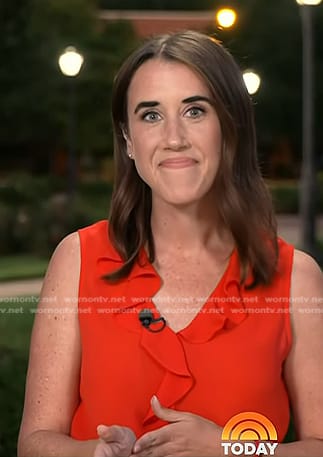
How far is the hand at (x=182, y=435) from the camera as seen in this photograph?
Result: 0.77 m

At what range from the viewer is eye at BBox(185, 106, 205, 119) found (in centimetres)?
80

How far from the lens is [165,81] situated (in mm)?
800

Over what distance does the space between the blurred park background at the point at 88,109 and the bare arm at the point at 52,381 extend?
1.30ft

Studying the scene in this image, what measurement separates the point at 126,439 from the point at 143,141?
0.92 ft

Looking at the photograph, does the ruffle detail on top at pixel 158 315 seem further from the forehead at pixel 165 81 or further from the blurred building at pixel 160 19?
the blurred building at pixel 160 19

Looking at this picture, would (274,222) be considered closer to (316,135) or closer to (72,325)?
(72,325)

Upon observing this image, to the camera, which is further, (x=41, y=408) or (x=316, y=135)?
(x=316, y=135)

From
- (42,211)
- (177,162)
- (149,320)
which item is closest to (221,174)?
(177,162)

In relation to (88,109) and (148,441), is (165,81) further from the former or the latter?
(88,109)

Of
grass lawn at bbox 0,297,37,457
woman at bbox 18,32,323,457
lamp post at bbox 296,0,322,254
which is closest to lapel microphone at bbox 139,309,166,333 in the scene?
woman at bbox 18,32,323,457

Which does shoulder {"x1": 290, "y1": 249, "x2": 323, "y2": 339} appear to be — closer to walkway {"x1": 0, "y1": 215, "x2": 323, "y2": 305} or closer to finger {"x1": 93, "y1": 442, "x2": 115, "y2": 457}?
finger {"x1": 93, "y1": 442, "x2": 115, "y2": 457}

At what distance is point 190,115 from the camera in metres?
0.80

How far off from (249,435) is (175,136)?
0.30m

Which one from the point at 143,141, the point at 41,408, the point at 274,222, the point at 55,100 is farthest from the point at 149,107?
the point at 55,100
